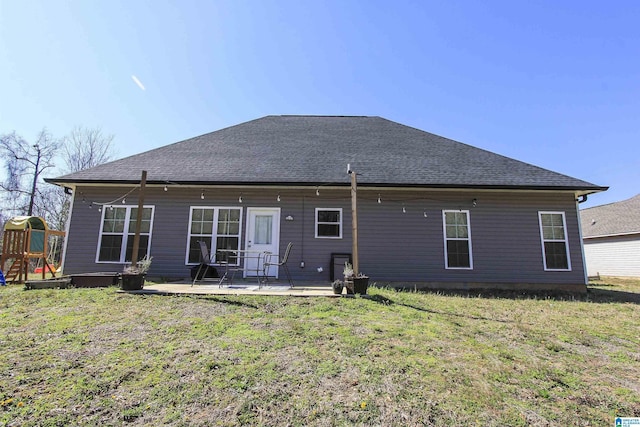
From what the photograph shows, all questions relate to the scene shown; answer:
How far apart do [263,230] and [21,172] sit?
20.7m

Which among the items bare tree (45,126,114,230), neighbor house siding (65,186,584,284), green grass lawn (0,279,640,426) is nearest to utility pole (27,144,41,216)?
bare tree (45,126,114,230)

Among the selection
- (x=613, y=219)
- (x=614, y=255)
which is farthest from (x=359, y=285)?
(x=613, y=219)

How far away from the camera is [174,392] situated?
7.27ft

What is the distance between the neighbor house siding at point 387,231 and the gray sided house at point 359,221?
0.03 meters

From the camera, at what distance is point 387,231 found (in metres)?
8.09

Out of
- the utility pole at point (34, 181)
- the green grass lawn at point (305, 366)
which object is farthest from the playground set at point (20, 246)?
the utility pole at point (34, 181)

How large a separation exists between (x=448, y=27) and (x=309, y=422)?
10378 mm

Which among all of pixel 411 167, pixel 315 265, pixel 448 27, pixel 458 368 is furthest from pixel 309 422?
pixel 448 27

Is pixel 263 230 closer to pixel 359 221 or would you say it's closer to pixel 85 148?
pixel 359 221

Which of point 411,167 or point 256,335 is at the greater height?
point 411,167

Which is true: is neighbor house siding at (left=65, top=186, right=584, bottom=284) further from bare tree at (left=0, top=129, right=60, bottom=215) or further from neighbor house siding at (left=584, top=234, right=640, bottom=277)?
bare tree at (left=0, top=129, right=60, bottom=215)

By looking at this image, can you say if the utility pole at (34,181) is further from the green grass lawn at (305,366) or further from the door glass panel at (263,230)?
the green grass lawn at (305,366)

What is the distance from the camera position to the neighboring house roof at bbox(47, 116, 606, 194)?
799cm

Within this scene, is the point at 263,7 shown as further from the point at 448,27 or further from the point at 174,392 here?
the point at 174,392
